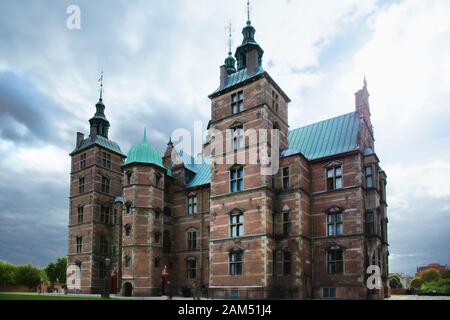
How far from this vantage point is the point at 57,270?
276ft

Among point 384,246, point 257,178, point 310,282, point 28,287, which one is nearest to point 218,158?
point 257,178

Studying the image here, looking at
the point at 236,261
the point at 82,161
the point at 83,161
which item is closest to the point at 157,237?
the point at 236,261

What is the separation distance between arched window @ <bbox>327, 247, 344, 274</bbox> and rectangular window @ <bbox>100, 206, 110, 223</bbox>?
2655 cm

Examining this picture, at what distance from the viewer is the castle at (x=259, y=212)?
1230 inches

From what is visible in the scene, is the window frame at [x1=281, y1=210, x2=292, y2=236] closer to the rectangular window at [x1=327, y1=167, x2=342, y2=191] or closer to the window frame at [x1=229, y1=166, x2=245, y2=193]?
the window frame at [x1=229, y1=166, x2=245, y2=193]

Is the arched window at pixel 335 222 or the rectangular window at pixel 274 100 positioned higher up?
the rectangular window at pixel 274 100

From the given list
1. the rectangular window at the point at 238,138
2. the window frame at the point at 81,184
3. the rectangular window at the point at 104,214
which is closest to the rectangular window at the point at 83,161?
the window frame at the point at 81,184

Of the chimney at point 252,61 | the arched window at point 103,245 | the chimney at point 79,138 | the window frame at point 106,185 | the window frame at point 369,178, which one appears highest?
the chimney at point 252,61

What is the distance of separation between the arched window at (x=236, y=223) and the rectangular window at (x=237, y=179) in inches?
75.1

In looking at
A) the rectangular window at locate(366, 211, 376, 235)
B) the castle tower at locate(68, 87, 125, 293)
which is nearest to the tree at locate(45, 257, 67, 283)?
the castle tower at locate(68, 87, 125, 293)

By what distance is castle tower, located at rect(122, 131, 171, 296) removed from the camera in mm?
38156

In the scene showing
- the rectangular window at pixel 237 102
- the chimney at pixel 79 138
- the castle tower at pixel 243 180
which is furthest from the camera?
the chimney at pixel 79 138

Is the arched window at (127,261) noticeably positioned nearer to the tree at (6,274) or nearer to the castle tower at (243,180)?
the castle tower at (243,180)

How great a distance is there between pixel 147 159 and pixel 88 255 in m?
13.1
